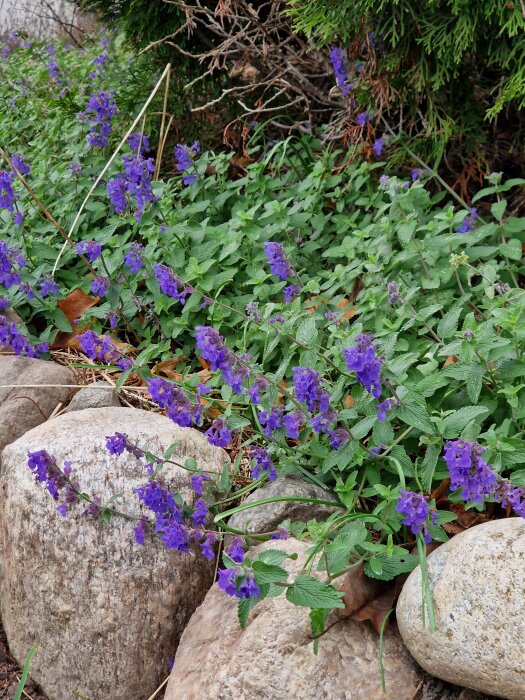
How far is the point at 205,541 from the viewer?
2564 millimetres

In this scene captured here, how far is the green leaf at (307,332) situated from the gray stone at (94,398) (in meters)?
0.99

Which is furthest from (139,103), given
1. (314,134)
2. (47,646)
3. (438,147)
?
(47,646)

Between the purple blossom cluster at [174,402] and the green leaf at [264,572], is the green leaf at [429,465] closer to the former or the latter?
the green leaf at [264,572]

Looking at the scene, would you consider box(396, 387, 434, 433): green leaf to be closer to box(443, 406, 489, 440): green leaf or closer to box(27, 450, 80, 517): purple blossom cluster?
box(443, 406, 489, 440): green leaf

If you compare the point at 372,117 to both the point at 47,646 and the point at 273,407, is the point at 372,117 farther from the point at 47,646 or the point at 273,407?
the point at 47,646

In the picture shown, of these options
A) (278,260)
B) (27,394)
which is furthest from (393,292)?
(27,394)

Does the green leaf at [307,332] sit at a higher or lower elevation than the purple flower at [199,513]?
higher

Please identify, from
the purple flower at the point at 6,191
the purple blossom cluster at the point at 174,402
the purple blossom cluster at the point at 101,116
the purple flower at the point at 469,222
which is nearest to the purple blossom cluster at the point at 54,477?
the purple blossom cluster at the point at 174,402

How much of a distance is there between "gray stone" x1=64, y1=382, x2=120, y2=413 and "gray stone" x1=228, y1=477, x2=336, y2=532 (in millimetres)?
937

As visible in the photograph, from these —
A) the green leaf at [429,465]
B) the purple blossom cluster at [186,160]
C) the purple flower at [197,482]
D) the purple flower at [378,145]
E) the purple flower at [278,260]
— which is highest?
the purple blossom cluster at [186,160]

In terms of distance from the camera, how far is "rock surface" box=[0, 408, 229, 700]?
2.85 meters

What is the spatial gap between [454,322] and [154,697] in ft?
5.13

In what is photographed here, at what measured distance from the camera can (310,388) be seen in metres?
2.41

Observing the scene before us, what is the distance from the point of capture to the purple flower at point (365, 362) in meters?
2.31
